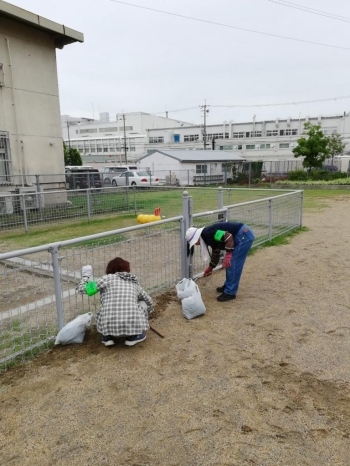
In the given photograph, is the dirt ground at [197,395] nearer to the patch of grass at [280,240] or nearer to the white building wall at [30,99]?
the patch of grass at [280,240]

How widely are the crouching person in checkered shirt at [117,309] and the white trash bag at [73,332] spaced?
0.55ft

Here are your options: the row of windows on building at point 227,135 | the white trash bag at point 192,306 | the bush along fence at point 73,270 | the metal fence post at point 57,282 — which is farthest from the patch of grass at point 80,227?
the row of windows on building at point 227,135

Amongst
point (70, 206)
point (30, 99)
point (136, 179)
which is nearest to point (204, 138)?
point (136, 179)

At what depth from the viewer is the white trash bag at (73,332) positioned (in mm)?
3471

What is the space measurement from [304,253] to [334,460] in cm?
520

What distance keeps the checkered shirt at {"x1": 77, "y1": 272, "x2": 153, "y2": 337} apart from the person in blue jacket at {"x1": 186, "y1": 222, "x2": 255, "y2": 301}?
1.28 meters

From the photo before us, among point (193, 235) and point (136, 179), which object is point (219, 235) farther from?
point (136, 179)

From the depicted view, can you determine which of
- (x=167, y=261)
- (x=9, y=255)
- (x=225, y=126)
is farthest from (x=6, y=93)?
(x=225, y=126)

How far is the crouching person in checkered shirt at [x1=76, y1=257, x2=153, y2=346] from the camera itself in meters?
3.34

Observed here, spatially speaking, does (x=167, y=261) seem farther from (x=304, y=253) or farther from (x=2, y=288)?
(x=304, y=253)

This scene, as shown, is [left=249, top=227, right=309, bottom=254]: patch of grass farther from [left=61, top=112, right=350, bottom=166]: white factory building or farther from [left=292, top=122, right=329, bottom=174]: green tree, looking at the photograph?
[left=61, top=112, right=350, bottom=166]: white factory building

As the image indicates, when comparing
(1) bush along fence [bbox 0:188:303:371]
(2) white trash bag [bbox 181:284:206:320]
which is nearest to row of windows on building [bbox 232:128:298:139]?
(1) bush along fence [bbox 0:188:303:371]

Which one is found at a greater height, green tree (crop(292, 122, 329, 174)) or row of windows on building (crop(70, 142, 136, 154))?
row of windows on building (crop(70, 142, 136, 154))

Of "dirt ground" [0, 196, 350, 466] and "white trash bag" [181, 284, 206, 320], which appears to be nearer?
"dirt ground" [0, 196, 350, 466]
